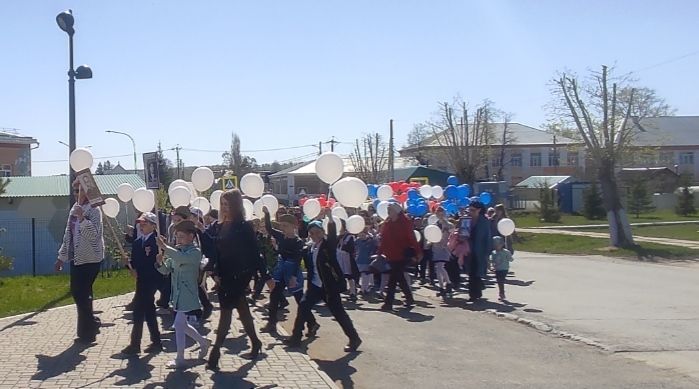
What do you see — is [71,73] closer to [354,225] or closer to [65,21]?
[65,21]

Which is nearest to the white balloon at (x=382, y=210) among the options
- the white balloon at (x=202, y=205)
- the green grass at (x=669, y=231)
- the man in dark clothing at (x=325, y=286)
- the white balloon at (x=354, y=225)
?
the white balloon at (x=354, y=225)

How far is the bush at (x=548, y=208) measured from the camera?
4348 centimetres

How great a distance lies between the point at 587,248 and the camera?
26969 mm

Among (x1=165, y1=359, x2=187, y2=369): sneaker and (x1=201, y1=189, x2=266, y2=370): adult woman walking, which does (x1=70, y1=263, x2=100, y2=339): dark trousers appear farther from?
(x1=201, y1=189, x2=266, y2=370): adult woman walking

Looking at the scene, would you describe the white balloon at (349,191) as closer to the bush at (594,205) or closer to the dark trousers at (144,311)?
the dark trousers at (144,311)

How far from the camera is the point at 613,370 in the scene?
814cm

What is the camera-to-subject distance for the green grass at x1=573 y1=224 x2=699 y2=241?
102ft

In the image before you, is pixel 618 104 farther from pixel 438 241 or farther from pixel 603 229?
pixel 438 241

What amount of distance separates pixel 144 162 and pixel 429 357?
13.3ft

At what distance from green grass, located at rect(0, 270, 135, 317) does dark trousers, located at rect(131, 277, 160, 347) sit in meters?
3.70

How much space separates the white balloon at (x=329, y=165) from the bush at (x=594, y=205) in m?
36.3

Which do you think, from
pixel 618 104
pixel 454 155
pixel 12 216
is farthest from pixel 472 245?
pixel 454 155

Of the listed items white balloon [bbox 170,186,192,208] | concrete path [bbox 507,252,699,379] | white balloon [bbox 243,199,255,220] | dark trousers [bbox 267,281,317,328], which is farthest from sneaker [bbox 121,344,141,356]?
concrete path [bbox 507,252,699,379]

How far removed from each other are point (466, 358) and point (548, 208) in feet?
119
